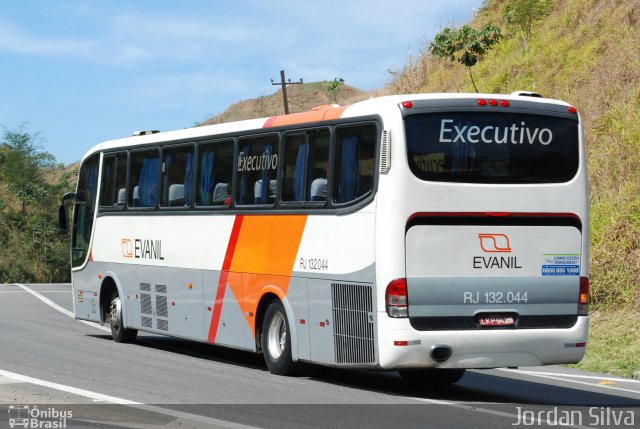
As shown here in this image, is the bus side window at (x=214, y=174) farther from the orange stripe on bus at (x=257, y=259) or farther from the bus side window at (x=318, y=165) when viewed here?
the bus side window at (x=318, y=165)

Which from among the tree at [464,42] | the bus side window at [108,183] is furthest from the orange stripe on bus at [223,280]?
the tree at [464,42]

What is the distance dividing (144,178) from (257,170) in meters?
4.02

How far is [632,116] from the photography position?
2845 cm

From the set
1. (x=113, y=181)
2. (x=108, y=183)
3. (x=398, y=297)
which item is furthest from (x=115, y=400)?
(x=108, y=183)

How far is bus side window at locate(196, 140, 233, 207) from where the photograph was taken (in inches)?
662

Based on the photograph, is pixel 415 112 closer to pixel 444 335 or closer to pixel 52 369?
pixel 444 335

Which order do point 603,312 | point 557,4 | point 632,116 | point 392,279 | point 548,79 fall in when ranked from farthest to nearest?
point 557,4 < point 548,79 < point 632,116 < point 603,312 < point 392,279

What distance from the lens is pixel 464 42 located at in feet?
135

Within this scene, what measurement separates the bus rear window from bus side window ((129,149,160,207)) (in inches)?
273

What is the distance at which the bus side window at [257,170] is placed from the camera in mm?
15672

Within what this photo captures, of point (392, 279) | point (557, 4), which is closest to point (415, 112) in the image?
point (392, 279)

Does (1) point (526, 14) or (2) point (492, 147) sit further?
(1) point (526, 14)

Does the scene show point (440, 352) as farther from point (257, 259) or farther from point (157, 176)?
point (157, 176)

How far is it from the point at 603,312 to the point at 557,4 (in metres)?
23.1
